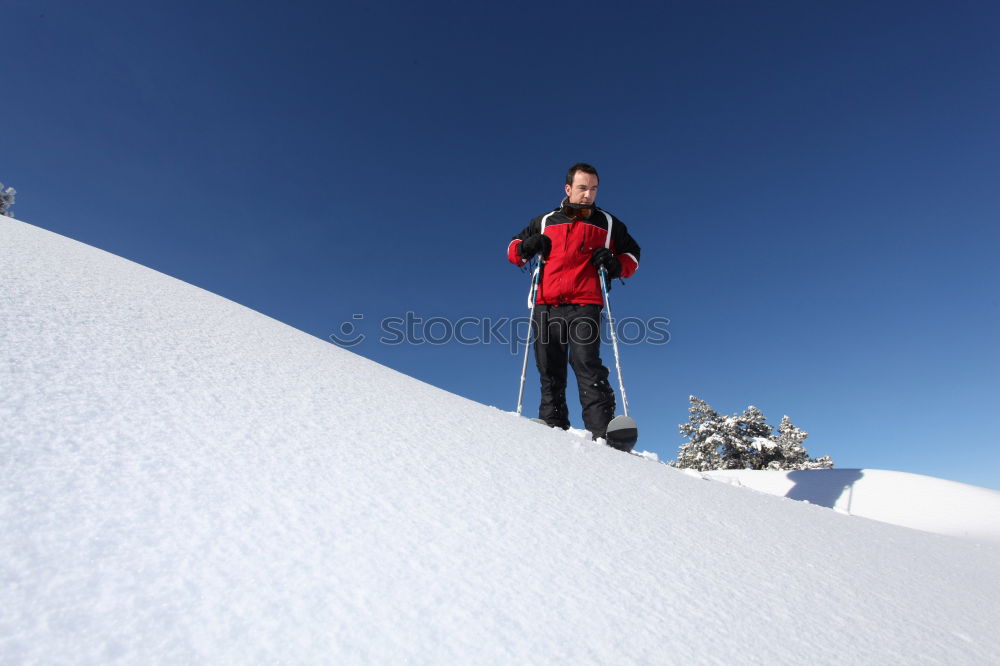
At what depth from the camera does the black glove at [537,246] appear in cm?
344

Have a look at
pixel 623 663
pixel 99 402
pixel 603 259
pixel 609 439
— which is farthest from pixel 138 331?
pixel 603 259

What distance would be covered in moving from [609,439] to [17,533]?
8.04 ft

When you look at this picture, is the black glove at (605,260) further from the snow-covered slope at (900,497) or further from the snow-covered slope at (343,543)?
the snow-covered slope at (343,543)

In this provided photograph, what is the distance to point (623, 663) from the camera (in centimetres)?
61

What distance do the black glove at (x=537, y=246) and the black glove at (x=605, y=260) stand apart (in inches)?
13.7

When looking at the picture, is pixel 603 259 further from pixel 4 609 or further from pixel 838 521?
pixel 4 609

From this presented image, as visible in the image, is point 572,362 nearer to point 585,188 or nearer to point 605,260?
point 605,260

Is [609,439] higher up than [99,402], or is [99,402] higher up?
[609,439]

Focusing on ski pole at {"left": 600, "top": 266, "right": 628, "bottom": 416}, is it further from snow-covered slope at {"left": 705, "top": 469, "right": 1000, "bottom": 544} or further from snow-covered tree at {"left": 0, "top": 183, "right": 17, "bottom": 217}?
snow-covered tree at {"left": 0, "top": 183, "right": 17, "bottom": 217}

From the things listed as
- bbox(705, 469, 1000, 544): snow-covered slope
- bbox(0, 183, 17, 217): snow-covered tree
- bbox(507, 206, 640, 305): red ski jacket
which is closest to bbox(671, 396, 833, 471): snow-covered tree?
bbox(705, 469, 1000, 544): snow-covered slope

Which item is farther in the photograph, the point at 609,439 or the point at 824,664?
the point at 609,439

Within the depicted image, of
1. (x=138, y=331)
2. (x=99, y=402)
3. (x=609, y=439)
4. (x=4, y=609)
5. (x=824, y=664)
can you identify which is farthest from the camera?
(x=609, y=439)

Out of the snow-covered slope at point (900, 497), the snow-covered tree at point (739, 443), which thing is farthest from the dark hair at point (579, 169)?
the snow-covered tree at point (739, 443)

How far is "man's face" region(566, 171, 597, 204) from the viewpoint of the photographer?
3500 mm
